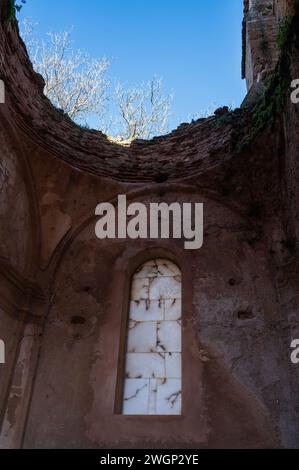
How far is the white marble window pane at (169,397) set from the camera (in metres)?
5.68

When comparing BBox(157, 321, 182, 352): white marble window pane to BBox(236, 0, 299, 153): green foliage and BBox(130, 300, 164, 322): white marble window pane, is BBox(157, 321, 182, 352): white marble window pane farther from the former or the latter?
BBox(236, 0, 299, 153): green foliage

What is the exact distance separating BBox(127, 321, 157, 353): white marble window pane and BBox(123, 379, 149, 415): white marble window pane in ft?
1.47

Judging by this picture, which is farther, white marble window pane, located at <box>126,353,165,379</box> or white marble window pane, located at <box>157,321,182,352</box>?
white marble window pane, located at <box>157,321,182,352</box>

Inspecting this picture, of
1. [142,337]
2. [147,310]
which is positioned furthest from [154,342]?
[147,310]

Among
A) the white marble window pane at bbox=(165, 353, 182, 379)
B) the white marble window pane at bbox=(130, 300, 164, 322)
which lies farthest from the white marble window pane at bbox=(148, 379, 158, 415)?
the white marble window pane at bbox=(130, 300, 164, 322)

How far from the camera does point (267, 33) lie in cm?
954

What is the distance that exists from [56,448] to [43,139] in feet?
15.0

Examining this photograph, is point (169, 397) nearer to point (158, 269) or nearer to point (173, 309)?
point (173, 309)

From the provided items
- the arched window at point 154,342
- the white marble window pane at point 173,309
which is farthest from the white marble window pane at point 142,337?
the white marble window pane at point 173,309

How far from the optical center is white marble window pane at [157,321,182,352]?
20.1 ft

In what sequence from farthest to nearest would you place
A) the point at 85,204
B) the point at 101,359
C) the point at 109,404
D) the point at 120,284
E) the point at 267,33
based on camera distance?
the point at 267,33, the point at 85,204, the point at 120,284, the point at 101,359, the point at 109,404

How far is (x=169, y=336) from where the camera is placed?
20.4ft
